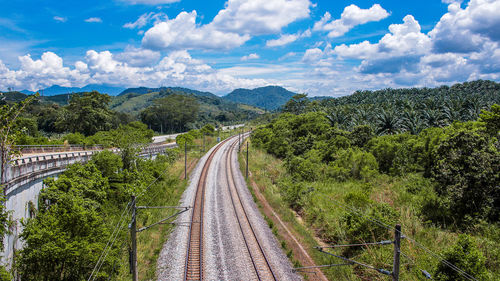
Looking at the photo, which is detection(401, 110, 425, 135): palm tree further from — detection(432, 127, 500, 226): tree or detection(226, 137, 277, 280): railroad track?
detection(226, 137, 277, 280): railroad track

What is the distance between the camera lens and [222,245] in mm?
19875

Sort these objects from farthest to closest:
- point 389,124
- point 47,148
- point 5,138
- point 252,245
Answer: point 389,124
point 47,148
point 252,245
point 5,138

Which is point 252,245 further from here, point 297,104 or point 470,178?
point 297,104

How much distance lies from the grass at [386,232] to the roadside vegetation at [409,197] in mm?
62

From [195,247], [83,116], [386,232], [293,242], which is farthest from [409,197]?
[83,116]

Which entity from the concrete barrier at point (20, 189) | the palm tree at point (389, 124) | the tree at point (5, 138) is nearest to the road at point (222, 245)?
the concrete barrier at point (20, 189)

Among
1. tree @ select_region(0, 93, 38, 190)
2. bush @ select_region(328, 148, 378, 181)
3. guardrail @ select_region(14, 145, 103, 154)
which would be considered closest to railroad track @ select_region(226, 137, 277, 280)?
bush @ select_region(328, 148, 378, 181)

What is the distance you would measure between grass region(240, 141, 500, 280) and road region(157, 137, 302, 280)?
8.57ft

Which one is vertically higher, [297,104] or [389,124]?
[297,104]

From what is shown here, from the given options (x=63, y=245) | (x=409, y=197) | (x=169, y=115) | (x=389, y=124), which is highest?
(x=169, y=115)

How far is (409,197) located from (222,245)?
17024 millimetres

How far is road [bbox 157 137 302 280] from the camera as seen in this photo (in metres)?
16.4

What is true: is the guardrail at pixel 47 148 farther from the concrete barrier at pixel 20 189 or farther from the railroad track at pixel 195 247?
the railroad track at pixel 195 247

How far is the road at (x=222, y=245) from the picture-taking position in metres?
16.4
